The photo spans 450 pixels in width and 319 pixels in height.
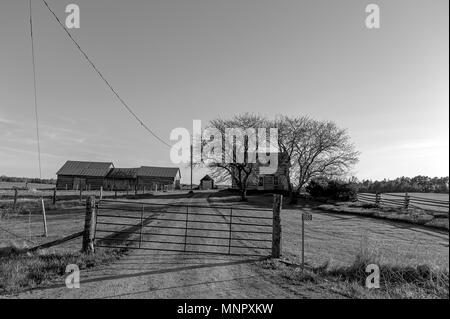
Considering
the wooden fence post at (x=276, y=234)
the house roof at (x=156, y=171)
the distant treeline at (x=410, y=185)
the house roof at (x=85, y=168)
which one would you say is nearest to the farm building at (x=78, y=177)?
the house roof at (x=85, y=168)

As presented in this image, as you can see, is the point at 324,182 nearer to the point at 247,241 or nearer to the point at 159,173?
the point at 247,241

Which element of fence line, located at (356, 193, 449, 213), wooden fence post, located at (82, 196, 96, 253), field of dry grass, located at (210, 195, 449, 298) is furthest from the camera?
fence line, located at (356, 193, 449, 213)

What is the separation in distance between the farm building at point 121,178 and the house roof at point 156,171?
1.37m

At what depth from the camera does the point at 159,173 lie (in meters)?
69.2

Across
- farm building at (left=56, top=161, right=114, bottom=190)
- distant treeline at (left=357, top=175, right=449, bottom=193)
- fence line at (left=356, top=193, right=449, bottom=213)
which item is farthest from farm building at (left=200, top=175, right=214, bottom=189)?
fence line at (left=356, top=193, right=449, bottom=213)

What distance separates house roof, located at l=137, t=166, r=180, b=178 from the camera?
67.5 meters

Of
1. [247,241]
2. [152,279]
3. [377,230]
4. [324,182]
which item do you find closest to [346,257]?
[247,241]

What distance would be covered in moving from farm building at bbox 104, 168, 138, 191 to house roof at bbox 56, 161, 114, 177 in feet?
4.03

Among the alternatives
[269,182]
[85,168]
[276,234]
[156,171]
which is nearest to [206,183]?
[156,171]

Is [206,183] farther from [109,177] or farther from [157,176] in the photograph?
[109,177]

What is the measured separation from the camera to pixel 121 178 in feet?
214

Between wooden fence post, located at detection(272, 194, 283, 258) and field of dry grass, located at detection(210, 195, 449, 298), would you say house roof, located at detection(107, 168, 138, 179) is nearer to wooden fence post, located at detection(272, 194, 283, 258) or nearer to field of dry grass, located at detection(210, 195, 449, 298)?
field of dry grass, located at detection(210, 195, 449, 298)

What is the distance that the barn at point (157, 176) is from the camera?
66375 millimetres

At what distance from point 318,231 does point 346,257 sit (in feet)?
22.8
